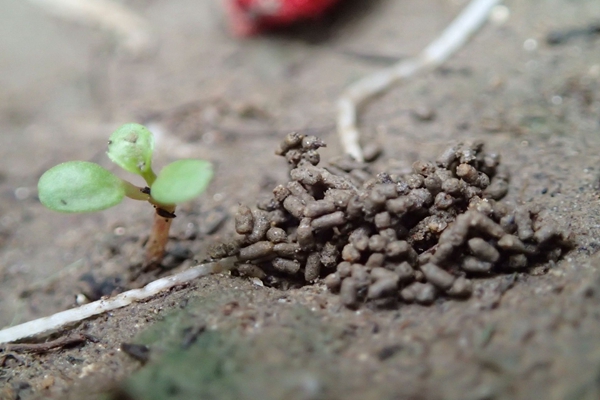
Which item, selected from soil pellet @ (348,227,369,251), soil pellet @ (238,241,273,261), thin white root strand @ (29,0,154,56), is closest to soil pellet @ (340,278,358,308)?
soil pellet @ (348,227,369,251)

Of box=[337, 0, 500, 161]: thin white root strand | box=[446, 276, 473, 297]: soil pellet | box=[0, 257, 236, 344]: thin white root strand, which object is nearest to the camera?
box=[446, 276, 473, 297]: soil pellet

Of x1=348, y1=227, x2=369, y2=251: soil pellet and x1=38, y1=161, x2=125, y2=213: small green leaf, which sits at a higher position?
x1=38, y1=161, x2=125, y2=213: small green leaf

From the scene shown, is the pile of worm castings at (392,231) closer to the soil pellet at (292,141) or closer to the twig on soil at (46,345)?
the soil pellet at (292,141)

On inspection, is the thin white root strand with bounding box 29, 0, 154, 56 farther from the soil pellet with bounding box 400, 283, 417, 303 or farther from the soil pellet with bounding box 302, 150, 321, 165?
the soil pellet with bounding box 400, 283, 417, 303

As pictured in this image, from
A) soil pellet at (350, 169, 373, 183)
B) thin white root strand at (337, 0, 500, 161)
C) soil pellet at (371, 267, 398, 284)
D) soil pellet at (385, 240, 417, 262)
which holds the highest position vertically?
thin white root strand at (337, 0, 500, 161)

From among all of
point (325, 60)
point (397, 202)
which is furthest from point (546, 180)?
point (325, 60)

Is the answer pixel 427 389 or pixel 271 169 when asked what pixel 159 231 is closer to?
pixel 271 169

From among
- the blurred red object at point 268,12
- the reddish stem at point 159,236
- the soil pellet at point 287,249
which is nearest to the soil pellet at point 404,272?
the soil pellet at point 287,249
